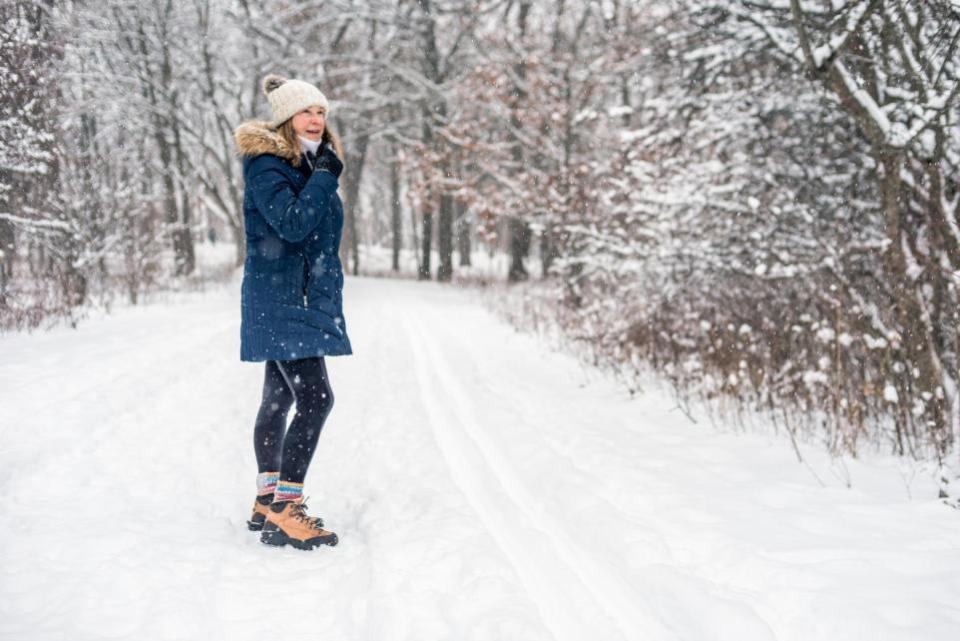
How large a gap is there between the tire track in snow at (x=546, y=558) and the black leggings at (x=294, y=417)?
1020 millimetres

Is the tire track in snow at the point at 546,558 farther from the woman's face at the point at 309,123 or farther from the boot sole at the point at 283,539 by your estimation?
the woman's face at the point at 309,123

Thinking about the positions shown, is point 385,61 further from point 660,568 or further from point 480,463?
point 660,568

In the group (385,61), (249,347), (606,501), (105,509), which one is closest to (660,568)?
(606,501)

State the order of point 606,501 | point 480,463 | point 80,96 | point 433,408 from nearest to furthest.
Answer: point 606,501 < point 480,463 < point 433,408 < point 80,96

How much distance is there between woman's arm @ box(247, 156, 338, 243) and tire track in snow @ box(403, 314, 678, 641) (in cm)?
175

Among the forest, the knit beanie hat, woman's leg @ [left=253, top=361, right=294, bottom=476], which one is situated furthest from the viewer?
the forest

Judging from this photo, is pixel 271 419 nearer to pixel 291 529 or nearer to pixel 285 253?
pixel 291 529

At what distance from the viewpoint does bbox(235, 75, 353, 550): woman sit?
256 centimetres

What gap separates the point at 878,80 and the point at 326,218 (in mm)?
4979

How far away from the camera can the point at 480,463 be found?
3920mm

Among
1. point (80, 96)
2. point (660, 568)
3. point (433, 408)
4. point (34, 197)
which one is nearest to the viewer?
point (660, 568)

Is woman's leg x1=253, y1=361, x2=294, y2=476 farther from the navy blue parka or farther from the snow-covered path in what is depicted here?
the snow-covered path

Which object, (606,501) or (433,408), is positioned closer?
(606,501)

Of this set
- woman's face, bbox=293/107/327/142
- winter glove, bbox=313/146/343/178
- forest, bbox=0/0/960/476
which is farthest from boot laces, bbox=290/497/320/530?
forest, bbox=0/0/960/476
